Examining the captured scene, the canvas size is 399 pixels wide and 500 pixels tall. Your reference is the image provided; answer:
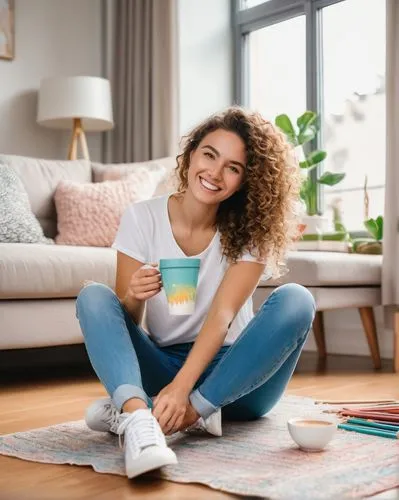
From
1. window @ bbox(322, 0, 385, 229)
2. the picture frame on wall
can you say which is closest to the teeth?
window @ bbox(322, 0, 385, 229)

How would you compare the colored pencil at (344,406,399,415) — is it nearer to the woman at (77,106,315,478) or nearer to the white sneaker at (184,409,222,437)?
the woman at (77,106,315,478)

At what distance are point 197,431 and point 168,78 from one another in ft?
9.71

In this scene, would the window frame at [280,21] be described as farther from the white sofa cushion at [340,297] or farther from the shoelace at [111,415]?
the shoelace at [111,415]

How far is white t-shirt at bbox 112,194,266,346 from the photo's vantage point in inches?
70.5

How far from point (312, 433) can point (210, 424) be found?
0.25 meters

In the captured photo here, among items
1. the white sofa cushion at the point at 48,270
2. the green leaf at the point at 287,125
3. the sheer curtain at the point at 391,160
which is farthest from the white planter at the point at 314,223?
the white sofa cushion at the point at 48,270

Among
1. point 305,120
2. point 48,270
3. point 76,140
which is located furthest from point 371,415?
point 76,140

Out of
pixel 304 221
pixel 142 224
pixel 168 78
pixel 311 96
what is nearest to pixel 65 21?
pixel 168 78

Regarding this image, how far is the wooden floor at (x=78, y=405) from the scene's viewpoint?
1299mm

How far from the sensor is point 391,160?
3.20 m

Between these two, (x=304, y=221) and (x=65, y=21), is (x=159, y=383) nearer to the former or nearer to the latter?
(x=304, y=221)

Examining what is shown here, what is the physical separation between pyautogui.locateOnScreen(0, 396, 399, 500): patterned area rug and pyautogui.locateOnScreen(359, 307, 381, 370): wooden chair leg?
141cm

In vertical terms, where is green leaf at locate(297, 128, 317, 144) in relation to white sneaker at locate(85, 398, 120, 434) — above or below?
above

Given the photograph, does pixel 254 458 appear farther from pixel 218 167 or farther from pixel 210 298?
pixel 218 167
